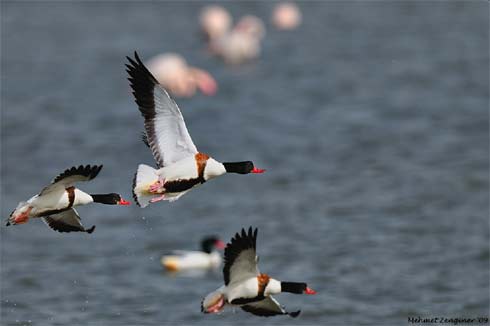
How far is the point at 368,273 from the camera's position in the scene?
18188 millimetres

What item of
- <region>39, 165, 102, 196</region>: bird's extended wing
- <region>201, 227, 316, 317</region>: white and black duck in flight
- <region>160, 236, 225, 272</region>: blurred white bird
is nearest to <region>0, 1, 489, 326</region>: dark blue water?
<region>160, 236, 225, 272</region>: blurred white bird

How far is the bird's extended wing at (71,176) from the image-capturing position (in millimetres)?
9633

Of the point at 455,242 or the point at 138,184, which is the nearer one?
the point at 138,184

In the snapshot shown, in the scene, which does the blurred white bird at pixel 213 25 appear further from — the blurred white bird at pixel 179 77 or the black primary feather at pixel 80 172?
the black primary feather at pixel 80 172

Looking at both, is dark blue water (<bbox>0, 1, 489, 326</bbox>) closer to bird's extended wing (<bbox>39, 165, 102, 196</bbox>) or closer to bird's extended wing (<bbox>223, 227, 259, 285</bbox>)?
bird's extended wing (<bbox>223, 227, 259, 285</bbox>)

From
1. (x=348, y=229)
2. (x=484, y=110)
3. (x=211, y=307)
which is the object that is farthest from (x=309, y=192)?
(x=211, y=307)

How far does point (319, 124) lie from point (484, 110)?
4.36m

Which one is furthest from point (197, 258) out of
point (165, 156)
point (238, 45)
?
point (238, 45)

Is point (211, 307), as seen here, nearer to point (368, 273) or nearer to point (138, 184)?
point (138, 184)

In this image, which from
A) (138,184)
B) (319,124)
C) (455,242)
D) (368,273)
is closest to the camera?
(138,184)

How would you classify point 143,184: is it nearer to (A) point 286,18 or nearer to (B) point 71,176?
(B) point 71,176

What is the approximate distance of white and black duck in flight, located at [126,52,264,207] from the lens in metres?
10.3

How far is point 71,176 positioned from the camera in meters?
9.83

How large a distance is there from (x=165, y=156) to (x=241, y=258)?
3.78 ft
